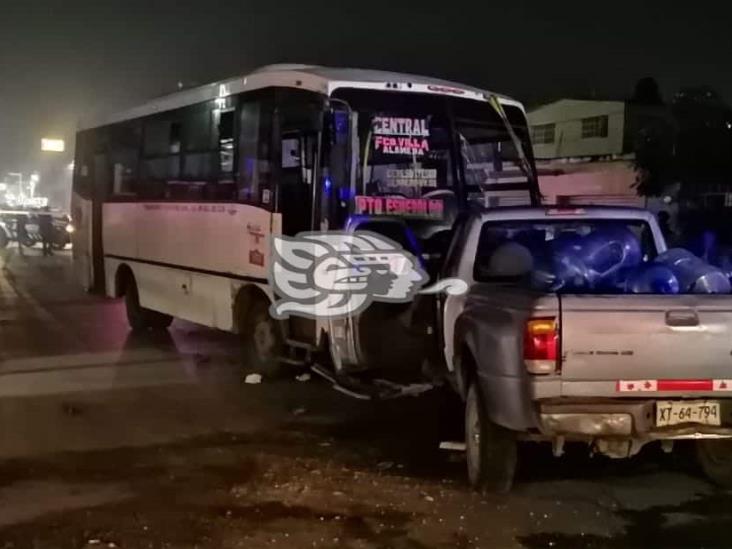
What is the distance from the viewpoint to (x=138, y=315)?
50.3 ft

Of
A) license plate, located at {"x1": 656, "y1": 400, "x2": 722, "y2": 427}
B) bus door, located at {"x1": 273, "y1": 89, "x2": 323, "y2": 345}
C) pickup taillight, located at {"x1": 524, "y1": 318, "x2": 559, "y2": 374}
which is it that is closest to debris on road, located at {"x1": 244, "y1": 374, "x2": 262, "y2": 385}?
bus door, located at {"x1": 273, "y1": 89, "x2": 323, "y2": 345}

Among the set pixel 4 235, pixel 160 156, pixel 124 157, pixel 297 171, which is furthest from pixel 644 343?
pixel 4 235

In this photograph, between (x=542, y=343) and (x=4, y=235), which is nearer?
(x=542, y=343)

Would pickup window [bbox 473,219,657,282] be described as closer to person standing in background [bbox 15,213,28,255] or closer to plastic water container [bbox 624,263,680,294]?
plastic water container [bbox 624,263,680,294]

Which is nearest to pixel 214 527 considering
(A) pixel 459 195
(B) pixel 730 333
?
(B) pixel 730 333

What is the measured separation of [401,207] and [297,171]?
1254 mm

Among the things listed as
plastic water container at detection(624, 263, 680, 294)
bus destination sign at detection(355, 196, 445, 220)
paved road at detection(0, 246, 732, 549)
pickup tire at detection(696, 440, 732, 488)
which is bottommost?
paved road at detection(0, 246, 732, 549)

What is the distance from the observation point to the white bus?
32.5ft

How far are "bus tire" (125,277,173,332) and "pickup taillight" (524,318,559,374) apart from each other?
10005 mm

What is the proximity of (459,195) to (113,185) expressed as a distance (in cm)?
724

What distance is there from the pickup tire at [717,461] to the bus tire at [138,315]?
31.4 feet

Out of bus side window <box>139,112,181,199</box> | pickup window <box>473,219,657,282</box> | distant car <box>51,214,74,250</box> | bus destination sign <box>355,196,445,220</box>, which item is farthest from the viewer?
distant car <box>51,214,74,250</box>

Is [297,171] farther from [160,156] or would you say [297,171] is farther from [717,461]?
[717,461]

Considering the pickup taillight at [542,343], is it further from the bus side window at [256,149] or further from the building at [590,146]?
the building at [590,146]
